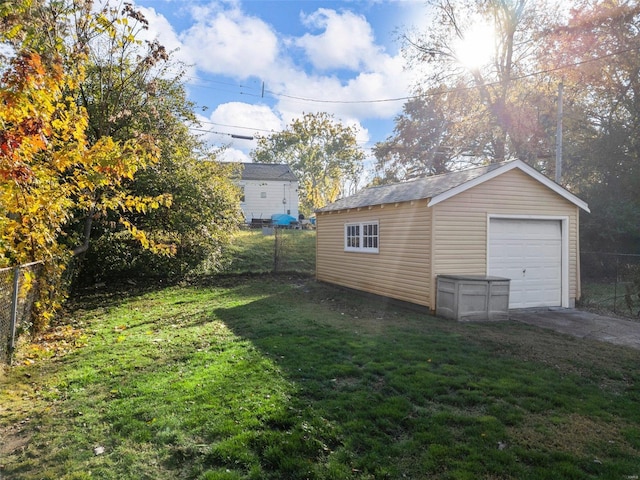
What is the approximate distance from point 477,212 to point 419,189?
4.93ft

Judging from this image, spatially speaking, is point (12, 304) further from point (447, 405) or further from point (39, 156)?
point (447, 405)

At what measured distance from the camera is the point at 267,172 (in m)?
34.3

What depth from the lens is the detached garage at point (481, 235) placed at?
28.9 ft

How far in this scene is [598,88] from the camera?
18516 mm

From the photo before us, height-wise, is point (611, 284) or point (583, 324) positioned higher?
point (583, 324)

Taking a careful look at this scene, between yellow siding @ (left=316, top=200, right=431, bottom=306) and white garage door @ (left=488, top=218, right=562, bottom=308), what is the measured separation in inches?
67.6

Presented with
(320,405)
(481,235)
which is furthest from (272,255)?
(320,405)

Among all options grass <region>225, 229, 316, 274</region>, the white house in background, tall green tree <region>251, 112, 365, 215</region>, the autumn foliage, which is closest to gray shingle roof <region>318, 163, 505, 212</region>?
grass <region>225, 229, 316, 274</region>

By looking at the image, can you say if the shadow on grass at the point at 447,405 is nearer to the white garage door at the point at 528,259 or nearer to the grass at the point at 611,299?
the white garage door at the point at 528,259

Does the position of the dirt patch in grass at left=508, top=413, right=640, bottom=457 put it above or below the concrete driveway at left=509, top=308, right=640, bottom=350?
above

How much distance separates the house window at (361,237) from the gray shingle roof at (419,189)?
611mm

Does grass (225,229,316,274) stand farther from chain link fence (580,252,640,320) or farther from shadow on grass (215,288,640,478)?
chain link fence (580,252,640,320)

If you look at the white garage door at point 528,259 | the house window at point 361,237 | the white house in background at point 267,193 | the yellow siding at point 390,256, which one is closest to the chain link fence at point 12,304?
the yellow siding at point 390,256

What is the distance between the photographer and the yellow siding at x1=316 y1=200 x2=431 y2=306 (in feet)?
29.4
